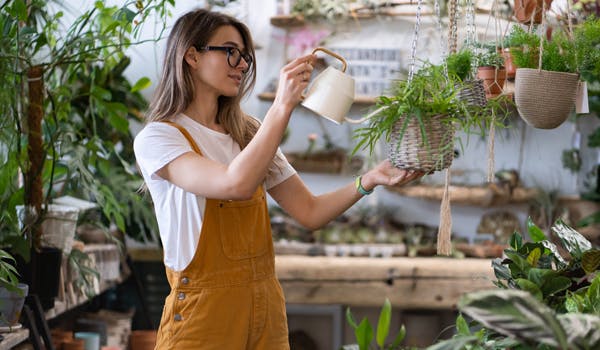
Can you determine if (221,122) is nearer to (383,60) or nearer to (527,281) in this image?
(527,281)

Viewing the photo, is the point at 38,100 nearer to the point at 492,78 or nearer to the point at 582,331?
the point at 492,78

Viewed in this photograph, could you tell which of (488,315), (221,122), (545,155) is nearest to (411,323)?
(545,155)

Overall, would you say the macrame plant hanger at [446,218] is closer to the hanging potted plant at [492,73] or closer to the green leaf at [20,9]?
the hanging potted plant at [492,73]

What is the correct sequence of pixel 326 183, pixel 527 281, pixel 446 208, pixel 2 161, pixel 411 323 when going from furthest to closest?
pixel 326 183, pixel 411 323, pixel 2 161, pixel 446 208, pixel 527 281

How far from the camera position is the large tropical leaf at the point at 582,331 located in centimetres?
133

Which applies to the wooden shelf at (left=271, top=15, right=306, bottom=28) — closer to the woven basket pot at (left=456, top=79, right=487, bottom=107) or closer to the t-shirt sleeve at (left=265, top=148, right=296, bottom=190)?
the t-shirt sleeve at (left=265, top=148, right=296, bottom=190)

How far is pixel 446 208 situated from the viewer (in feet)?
6.95

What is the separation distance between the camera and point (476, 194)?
5.57 metres

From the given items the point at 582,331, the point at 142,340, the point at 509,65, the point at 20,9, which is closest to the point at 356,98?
the point at 142,340

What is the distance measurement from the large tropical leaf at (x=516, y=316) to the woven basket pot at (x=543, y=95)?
937 millimetres

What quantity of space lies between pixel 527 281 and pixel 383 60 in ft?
13.4

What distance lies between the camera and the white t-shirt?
6.79 feet

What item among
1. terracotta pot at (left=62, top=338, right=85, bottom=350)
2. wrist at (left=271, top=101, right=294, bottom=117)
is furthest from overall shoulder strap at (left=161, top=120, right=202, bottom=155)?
terracotta pot at (left=62, top=338, right=85, bottom=350)

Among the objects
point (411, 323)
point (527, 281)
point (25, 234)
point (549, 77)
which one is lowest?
point (411, 323)
